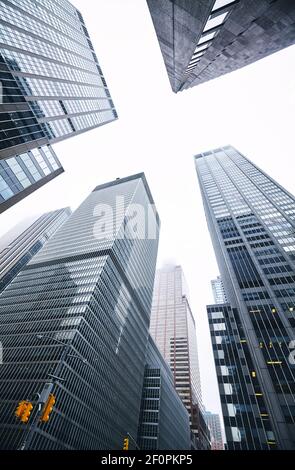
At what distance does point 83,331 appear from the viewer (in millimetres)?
60062

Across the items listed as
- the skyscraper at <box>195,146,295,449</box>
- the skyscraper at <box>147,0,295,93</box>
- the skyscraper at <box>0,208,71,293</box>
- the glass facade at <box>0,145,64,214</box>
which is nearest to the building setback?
the skyscraper at <box>195,146,295,449</box>

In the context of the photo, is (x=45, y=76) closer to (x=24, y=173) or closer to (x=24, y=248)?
(x=24, y=173)

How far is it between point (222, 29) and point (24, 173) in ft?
141

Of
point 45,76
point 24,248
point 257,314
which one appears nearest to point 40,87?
point 45,76

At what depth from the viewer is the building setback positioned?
285ft

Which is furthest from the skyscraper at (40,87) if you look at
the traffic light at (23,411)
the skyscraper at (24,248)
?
the skyscraper at (24,248)

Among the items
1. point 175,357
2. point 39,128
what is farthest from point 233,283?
point 175,357

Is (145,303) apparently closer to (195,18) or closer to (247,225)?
(247,225)

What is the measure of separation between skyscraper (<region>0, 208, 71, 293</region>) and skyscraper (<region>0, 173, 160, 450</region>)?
46475mm

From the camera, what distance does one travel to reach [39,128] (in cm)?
5728

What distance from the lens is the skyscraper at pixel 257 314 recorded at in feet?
140

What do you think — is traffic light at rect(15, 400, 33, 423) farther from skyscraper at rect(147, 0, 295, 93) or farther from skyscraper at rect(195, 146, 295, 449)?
skyscraper at rect(195, 146, 295, 449)

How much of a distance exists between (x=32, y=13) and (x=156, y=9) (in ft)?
256

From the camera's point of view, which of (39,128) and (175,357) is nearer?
(39,128)
